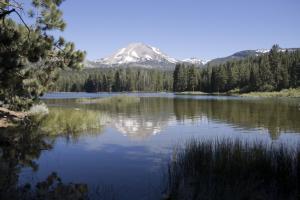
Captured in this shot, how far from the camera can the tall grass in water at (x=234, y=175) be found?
475 inches

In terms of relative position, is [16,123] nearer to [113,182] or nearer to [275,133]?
[113,182]

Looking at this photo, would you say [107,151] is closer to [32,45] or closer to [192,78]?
[32,45]

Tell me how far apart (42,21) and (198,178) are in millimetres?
9782

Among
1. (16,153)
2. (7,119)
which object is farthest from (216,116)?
(16,153)

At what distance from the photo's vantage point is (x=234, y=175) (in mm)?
13859

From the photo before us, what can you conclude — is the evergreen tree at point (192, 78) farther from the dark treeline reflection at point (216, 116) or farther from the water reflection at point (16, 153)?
the water reflection at point (16, 153)

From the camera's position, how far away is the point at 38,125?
101 feet

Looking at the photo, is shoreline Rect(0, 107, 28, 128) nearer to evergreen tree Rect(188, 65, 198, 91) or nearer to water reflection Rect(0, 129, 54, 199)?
water reflection Rect(0, 129, 54, 199)

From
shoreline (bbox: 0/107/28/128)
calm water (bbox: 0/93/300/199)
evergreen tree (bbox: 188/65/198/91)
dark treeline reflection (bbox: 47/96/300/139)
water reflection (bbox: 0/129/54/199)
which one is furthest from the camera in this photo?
evergreen tree (bbox: 188/65/198/91)

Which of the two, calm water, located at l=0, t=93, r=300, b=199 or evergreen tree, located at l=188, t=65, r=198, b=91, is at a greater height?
evergreen tree, located at l=188, t=65, r=198, b=91

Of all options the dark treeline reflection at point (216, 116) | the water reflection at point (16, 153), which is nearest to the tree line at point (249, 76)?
the dark treeline reflection at point (216, 116)

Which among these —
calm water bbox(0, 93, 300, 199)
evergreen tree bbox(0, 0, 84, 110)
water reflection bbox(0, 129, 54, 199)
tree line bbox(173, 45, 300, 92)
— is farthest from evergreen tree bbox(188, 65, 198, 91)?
evergreen tree bbox(0, 0, 84, 110)

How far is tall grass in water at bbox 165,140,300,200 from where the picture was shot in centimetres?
1207

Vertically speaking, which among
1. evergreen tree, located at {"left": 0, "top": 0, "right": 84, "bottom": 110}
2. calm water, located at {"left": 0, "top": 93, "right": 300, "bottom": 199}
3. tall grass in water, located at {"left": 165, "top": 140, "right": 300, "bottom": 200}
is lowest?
calm water, located at {"left": 0, "top": 93, "right": 300, "bottom": 199}
